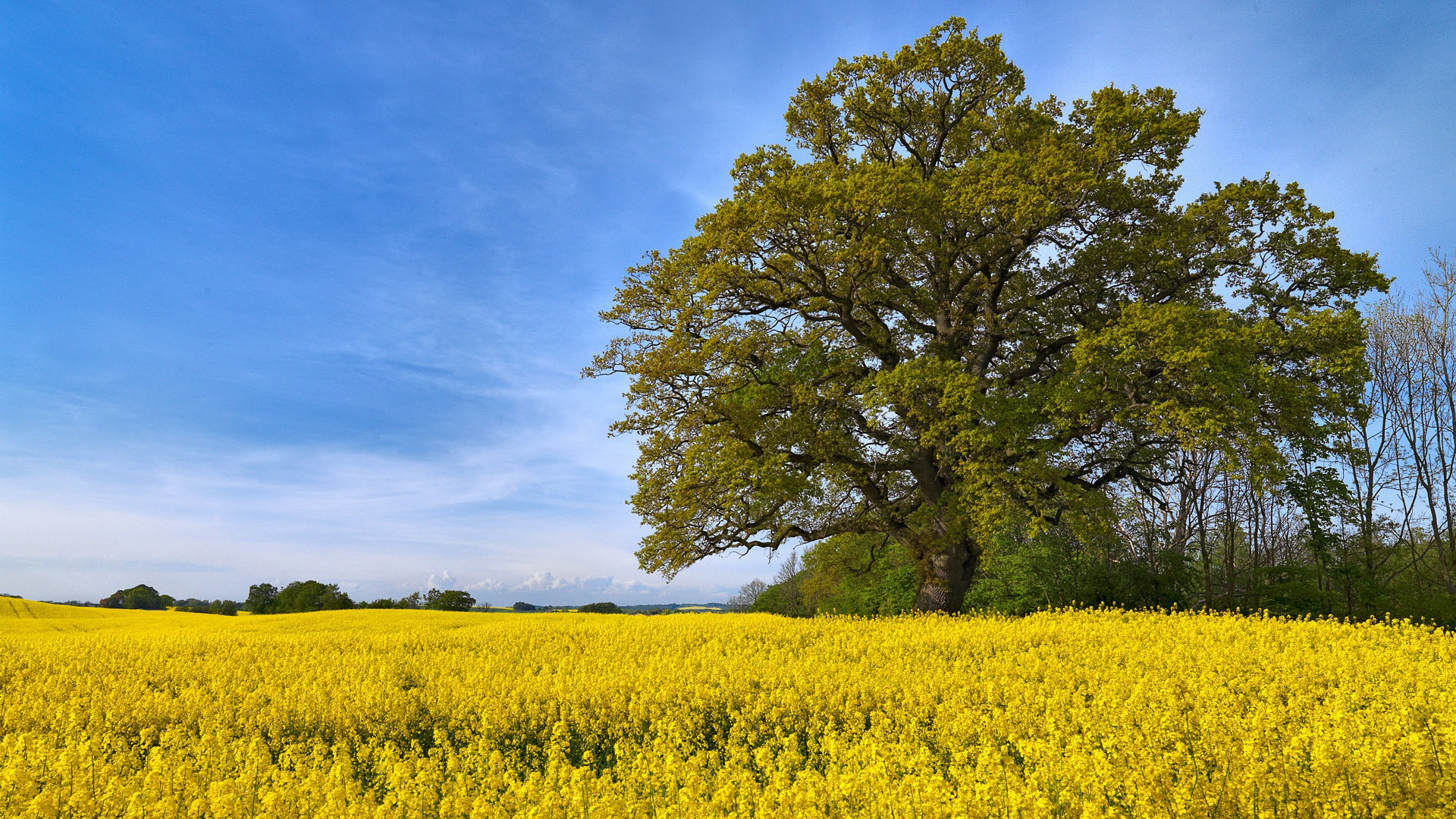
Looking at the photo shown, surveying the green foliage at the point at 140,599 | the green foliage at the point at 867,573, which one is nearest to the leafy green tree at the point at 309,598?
the green foliage at the point at 140,599

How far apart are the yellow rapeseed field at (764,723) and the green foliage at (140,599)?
40.2 meters

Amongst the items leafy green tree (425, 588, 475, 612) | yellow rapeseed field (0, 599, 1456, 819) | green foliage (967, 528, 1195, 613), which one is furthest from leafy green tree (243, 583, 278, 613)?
green foliage (967, 528, 1195, 613)

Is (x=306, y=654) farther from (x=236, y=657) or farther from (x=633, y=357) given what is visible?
(x=633, y=357)

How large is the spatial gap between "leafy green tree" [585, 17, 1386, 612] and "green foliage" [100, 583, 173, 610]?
45.5 meters

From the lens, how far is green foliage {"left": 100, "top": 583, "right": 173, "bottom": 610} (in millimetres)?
43625

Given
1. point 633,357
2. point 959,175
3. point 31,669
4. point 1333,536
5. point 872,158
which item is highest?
point 872,158

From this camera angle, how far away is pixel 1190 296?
51.5 feet

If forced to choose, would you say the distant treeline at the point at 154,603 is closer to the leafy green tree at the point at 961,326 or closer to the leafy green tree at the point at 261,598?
the leafy green tree at the point at 261,598

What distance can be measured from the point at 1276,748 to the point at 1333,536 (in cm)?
1618

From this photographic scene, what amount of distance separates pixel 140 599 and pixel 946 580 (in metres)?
52.1

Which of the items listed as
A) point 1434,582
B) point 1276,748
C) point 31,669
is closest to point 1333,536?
point 1434,582

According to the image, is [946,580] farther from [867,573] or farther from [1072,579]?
[867,573]

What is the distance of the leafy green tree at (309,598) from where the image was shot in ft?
123

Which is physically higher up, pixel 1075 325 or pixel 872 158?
pixel 872 158
